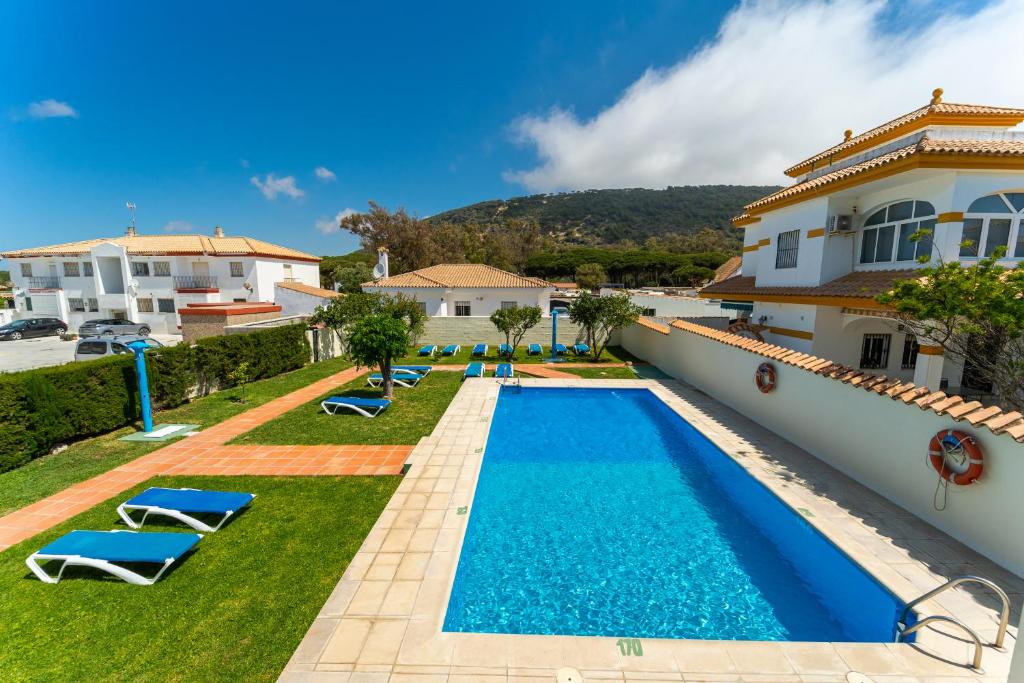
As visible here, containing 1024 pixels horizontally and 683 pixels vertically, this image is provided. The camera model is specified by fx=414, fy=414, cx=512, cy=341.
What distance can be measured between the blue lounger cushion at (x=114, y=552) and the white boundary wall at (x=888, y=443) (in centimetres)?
1047

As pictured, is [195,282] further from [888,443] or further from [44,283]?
[888,443]

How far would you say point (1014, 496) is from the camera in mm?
5199

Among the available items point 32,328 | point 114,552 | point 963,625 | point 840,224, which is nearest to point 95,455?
point 114,552

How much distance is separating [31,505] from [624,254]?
68.2 meters

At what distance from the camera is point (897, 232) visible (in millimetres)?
11672

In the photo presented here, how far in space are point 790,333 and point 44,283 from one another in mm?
50609

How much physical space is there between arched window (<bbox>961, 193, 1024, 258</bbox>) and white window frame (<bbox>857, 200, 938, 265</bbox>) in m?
0.67

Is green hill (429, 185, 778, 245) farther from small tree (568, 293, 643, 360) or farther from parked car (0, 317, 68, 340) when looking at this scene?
small tree (568, 293, 643, 360)

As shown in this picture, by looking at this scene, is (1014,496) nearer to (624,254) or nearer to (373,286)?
(373,286)

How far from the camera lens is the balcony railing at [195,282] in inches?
1273

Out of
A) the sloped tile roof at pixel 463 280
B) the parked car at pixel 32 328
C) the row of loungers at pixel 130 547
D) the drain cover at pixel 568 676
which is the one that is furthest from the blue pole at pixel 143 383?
the parked car at pixel 32 328

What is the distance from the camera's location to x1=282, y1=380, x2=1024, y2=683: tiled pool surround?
3.88 meters

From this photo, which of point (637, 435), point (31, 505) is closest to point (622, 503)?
point (637, 435)

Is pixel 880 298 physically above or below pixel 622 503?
above
